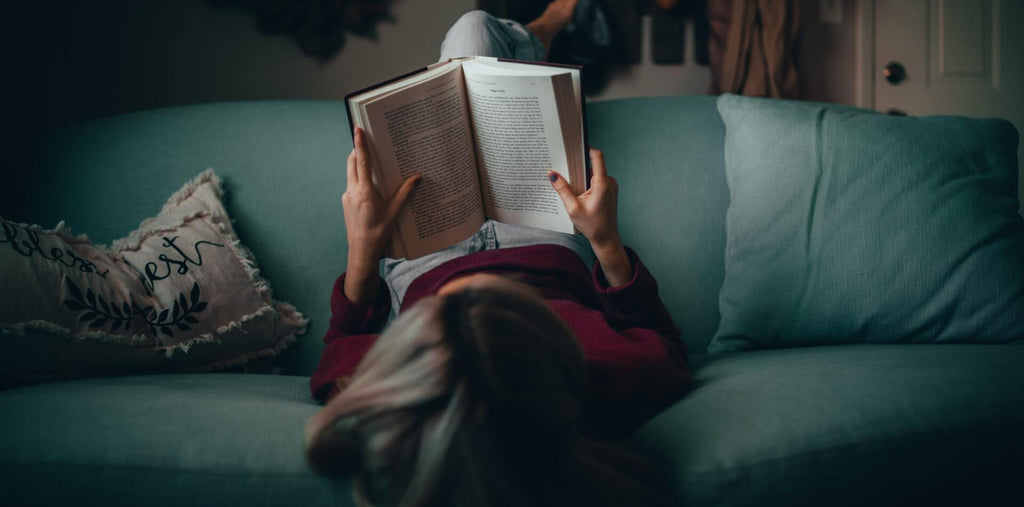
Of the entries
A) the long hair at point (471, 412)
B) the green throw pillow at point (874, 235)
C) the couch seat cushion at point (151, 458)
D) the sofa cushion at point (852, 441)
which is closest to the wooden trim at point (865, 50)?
→ the green throw pillow at point (874, 235)

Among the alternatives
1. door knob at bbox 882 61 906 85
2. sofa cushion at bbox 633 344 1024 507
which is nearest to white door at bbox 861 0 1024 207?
door knob at bbox 882 61 906 85

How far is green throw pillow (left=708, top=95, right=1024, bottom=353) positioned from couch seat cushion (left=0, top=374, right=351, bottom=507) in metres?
0.76

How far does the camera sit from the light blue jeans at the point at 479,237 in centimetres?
107

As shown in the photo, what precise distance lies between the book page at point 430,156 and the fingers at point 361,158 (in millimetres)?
12

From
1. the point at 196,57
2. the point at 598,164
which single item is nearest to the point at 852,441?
the point at 598,164

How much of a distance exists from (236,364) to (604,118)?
0.85 m

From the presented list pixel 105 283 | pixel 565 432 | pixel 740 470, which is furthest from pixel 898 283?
pixel 105 283

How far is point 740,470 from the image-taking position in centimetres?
60

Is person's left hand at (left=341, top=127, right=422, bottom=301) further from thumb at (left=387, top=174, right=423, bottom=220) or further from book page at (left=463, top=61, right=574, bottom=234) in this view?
book page at (left=463, top=61, right=574, bottom=234)

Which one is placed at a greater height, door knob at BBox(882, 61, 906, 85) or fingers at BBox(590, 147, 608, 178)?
door knob at BBox(882, 61, 906, 85)

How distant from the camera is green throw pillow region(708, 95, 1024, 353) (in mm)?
954

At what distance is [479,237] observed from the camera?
1065mm

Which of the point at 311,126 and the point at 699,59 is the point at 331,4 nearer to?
the point at 311,126

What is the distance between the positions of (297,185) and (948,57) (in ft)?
6.87
